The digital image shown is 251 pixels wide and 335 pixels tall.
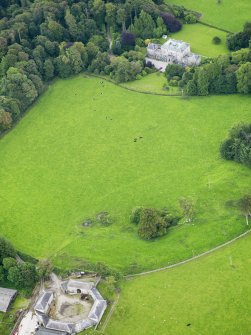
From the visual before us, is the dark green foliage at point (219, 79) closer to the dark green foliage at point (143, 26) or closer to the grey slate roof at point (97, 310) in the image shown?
the dark green foliage at point (143, 26)

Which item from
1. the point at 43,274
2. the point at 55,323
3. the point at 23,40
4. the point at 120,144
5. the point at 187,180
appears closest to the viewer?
the point at 55,323

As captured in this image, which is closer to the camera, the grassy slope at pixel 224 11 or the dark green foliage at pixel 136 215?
the dark green foliage at pixel 136 215

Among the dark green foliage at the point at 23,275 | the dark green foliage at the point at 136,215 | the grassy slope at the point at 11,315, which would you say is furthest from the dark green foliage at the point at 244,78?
the grassy slope at the point at 11,315

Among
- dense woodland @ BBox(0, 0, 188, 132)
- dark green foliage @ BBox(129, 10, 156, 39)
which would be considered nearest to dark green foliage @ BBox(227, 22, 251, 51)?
dense woodland @ BBox(0, 0, 188, 132)

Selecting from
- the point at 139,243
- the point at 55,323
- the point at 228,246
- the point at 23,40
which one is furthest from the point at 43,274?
the point at 23,40

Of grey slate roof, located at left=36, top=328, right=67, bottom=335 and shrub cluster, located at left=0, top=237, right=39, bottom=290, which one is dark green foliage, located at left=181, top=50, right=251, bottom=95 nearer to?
shrub cluster, located at left=0, top=237, right=39, bottom=290

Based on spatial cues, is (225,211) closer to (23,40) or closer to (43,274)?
(43,274)

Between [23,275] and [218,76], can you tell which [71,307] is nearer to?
[23,275]
